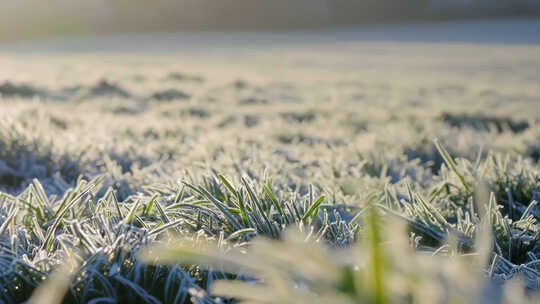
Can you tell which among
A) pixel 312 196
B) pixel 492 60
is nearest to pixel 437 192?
pixel 312 196

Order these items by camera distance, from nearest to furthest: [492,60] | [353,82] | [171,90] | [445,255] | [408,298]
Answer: [408,298] < [445,255] < [171,90] < [353,82] < [492,60]

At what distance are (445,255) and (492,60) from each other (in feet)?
90.7

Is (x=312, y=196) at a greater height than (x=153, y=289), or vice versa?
(x=312, y=196)

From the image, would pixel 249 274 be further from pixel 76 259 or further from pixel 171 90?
pixel 171 90

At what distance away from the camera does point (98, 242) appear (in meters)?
1.21

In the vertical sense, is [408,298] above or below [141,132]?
above

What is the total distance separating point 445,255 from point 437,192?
3.09ft

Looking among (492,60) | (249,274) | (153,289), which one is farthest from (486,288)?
(492,60)

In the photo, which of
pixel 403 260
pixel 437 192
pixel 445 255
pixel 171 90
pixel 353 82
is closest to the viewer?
pixel 403 260

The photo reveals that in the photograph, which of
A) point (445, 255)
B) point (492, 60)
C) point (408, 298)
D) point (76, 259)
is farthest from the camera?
point (492, 60)

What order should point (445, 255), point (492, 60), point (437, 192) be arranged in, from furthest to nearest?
point (492, 60) → point (437, 192) → point (445, 255)

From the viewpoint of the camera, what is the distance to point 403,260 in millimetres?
745

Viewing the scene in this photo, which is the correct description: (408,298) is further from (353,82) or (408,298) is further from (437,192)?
(353,82)

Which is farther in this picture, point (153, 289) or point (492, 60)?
point (492, 60)
